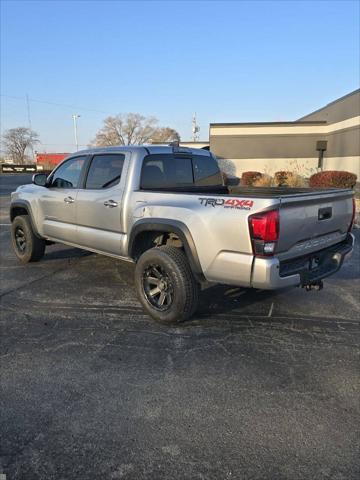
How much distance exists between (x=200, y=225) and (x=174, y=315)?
1.00 metres

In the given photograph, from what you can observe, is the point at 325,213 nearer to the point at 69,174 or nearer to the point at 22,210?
the point at 69,174

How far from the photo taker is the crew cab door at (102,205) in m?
4.54

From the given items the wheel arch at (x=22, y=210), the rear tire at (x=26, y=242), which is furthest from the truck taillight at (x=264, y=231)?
the rear tire at (x=26, y=242)

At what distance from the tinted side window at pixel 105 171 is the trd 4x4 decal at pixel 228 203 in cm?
143

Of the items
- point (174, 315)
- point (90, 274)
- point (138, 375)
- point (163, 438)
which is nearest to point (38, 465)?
point (163, 438)

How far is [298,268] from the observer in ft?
11.6

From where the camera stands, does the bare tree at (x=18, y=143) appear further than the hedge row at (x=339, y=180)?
Yes

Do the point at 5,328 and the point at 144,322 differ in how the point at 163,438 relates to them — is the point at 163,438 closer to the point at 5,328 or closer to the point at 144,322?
the point at 144,322

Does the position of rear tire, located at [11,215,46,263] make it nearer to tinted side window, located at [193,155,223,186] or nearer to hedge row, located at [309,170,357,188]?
tinted side window, located at [193,155,223,186]

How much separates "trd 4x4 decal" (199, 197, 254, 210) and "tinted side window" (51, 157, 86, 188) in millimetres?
2438

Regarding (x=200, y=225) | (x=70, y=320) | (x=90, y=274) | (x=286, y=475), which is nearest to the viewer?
(x=286, y=475)

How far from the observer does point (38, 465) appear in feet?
7.06

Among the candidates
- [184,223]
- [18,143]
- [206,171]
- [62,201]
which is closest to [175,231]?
[184,223]

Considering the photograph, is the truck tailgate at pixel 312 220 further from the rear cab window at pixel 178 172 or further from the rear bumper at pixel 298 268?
the rear cab window at pixel 178 172
